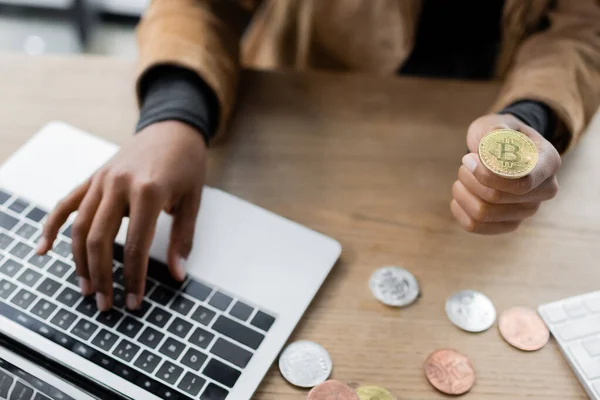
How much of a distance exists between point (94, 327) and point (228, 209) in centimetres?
17

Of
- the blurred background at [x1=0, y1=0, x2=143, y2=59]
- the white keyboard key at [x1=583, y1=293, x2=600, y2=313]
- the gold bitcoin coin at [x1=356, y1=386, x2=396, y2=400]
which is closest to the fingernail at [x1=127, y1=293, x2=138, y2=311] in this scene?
the gold bitcoin coin at [x1=356, y1=386, x2=396, y2=400]

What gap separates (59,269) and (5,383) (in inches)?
4.3

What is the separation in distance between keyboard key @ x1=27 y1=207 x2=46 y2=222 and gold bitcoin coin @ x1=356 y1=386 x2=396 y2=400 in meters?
0.35

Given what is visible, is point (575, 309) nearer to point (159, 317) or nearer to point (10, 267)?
point (159, 317)

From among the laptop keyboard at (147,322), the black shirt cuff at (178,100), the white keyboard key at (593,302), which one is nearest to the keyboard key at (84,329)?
the laptop keyboard at (147,322)

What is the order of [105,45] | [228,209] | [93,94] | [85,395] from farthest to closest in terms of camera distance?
[105,45], [93,94], [228,209], [85,395]

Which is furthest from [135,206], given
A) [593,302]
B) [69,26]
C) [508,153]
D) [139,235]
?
[69,26]

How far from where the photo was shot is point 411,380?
51 cm

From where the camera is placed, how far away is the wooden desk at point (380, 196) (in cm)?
53

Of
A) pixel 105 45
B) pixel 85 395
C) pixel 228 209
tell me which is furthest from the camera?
pixel 105 45

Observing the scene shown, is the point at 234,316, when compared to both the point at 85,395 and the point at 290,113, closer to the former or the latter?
the point at 85,395

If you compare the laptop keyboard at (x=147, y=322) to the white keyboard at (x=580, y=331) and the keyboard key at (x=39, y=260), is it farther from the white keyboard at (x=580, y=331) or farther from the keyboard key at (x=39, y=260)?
the white keyboard at (x=580, y=331)

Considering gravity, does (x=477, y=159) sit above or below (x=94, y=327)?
above

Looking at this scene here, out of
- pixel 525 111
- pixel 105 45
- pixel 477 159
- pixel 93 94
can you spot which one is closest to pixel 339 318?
pixel 477 159
